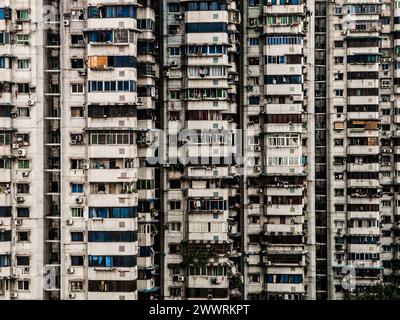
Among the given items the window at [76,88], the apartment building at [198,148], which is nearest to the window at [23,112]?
the apartment building at [198,148]

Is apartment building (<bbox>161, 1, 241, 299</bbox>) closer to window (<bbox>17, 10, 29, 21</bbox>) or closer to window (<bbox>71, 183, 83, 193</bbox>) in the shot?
window (<bbox>71, 183, 83, 193</bbox>)

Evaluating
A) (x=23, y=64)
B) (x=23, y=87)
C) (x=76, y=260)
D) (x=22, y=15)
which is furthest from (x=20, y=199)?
(x=22, y=15)

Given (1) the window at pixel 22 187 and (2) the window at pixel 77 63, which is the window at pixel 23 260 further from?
(2) the window at pixel 77 63

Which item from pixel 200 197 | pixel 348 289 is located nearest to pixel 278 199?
pixel 200 197

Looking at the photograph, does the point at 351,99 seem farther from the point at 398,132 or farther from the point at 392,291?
the point at 392,291

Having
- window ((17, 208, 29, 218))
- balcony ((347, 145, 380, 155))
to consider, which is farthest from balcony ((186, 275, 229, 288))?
balcony ((347, 145, 380, 155))

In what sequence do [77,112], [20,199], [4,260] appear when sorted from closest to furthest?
[4,260], [20,199], [77,112]

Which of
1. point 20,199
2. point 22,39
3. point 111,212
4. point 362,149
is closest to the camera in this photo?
point 111,212

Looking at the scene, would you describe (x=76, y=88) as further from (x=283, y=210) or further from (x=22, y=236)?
(x=283, y=210)
